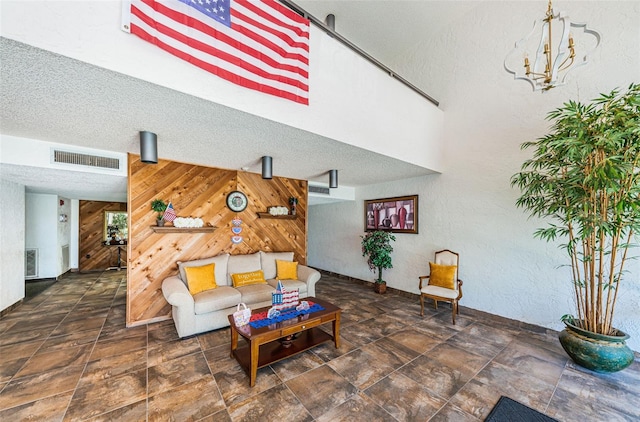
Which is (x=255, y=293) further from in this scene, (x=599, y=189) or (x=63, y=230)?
(x=63, y=230)

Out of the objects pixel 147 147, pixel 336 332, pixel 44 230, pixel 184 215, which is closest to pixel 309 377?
pixel 336 332

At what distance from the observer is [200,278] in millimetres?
3537

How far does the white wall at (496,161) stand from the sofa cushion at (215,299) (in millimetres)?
3417

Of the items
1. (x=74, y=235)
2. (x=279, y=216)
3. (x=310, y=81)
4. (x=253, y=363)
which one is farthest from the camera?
(x=74, y=235)

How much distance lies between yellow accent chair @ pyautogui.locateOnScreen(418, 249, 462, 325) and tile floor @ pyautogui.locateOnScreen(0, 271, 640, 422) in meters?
0.38

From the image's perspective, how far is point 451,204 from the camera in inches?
170

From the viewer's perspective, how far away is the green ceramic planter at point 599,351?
7.68 feet

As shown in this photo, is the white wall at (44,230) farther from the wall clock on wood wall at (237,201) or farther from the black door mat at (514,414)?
the black door mat at (514,414)

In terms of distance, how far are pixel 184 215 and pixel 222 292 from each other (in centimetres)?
148

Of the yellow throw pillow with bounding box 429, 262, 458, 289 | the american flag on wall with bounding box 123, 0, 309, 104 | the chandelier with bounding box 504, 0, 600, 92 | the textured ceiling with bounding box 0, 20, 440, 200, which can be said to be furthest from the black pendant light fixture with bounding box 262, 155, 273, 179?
the yellow throw pillow with bounding box 429, 262, 458, 289

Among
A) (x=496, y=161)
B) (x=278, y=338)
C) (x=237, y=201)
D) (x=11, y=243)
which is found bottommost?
(x=278, y=338)

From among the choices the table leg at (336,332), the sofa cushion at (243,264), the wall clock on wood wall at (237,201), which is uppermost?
the wall clock on wood wall at (237,201)

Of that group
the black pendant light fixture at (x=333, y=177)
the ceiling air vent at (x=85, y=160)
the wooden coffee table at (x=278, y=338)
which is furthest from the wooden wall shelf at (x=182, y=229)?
the black pendant light fixture at (x=333, y=177)

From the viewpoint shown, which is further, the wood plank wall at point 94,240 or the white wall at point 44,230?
the wood plank wall at point 94,240
